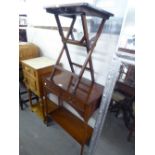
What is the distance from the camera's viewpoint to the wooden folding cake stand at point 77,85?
1085 millimetres

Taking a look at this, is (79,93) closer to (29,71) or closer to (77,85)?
(77,85)

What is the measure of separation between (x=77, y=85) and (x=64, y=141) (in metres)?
0.87

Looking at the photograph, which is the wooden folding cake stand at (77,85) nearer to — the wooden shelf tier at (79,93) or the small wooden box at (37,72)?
the wooden shelf tier at (79,93)

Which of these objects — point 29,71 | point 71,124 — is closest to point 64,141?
point 71,124

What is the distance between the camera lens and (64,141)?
1.74 metres

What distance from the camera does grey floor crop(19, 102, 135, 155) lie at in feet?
5.21

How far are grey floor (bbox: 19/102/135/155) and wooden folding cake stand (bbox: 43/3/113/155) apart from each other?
7.2 inches

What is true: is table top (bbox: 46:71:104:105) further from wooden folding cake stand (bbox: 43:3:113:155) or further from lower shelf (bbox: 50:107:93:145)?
lower shelf (bbox: 50:107:93:145)

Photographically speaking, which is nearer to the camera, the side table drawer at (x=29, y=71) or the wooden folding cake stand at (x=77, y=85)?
the wooden folding cake stand at (x=77, y=85)

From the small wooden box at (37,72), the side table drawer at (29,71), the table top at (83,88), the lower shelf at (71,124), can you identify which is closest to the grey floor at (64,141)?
the lower shelf at (71,124)

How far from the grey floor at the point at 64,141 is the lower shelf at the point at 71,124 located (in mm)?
175

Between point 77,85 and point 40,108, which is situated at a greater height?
point 77,85
